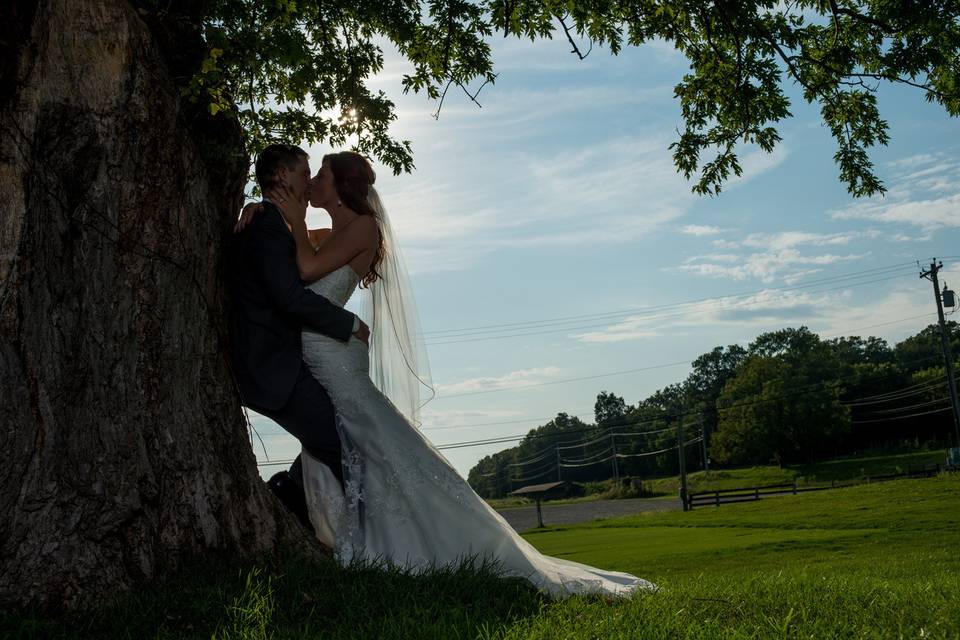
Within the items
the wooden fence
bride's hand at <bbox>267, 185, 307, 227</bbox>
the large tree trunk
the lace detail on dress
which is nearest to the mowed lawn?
the lace detail on dress

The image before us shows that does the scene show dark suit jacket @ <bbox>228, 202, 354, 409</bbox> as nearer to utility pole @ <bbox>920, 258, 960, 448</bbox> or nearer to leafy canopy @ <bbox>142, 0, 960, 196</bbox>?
leafy canopy @ <bbox>142, 0, 960, 196</bbox>

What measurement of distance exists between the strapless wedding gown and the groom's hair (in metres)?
0.90

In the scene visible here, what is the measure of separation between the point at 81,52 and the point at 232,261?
1.68m

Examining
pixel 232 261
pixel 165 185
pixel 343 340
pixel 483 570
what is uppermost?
pixel 165 185

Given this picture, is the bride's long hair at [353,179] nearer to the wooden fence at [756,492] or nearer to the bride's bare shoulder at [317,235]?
the bride's bare shoulder at [317,235]

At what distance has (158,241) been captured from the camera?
17.4 ft

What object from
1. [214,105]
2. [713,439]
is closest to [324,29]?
[214,105]

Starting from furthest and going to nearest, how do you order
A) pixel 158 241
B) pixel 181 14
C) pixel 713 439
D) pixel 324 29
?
pixel 713 439
pixel 324 29
pixel 181 14
pixel 158 241

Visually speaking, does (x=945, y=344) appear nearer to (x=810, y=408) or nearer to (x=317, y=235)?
(x=810, y=408)

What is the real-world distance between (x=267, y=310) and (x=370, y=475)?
4.75ft

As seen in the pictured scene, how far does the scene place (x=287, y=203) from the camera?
6297mm

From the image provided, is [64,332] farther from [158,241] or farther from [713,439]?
[713,439]

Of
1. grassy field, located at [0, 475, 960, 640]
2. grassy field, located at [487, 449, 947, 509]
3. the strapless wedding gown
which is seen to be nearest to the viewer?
grassy field, located at [0, 475, 960, 640]

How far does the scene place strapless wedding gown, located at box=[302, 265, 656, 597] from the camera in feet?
18.8
